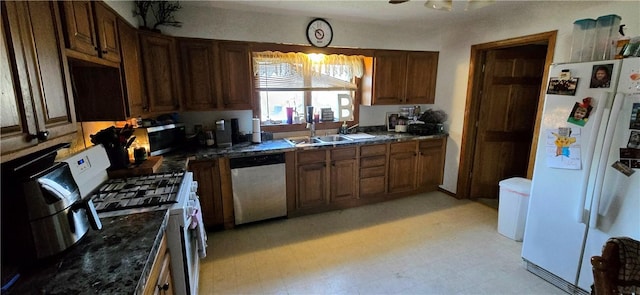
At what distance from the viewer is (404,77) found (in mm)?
3797

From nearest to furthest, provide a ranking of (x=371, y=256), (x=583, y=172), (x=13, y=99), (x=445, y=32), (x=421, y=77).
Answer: (x=13, y=99), (x=583, y=172), (x=371, y=256), (x=445, y=32), (x=421, y=77)

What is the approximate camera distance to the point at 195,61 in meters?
2.81

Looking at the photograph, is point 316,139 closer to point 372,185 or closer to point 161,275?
point 372,185

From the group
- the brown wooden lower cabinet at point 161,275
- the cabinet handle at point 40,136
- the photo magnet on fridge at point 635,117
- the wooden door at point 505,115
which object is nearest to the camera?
the cabinet handle at point 40,136

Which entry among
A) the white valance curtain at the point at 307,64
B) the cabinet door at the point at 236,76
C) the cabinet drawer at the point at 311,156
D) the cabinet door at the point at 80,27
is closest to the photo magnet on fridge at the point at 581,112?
the cabinet drawer at the point at 311,156

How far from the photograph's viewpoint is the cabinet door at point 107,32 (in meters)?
1.67

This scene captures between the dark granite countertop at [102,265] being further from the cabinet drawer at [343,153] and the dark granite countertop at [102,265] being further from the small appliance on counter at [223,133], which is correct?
the cabinet drawer at [343,153]

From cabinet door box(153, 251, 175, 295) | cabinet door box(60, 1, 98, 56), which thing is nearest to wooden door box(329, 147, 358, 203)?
cabinet door box(153, 251, 175, 295)

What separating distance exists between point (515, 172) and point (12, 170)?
4.68 m

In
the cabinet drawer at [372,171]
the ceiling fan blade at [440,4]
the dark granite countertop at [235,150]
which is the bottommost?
the cabinet drawer at [372,171]

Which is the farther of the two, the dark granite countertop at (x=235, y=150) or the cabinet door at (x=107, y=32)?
the dark granite countertop at (x=235, y=150)

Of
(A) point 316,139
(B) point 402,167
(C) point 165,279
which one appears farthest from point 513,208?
(C) point 165,279

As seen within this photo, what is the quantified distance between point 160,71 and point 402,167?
2.98m

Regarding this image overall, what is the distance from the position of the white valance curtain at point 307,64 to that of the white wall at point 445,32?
0.19 m
